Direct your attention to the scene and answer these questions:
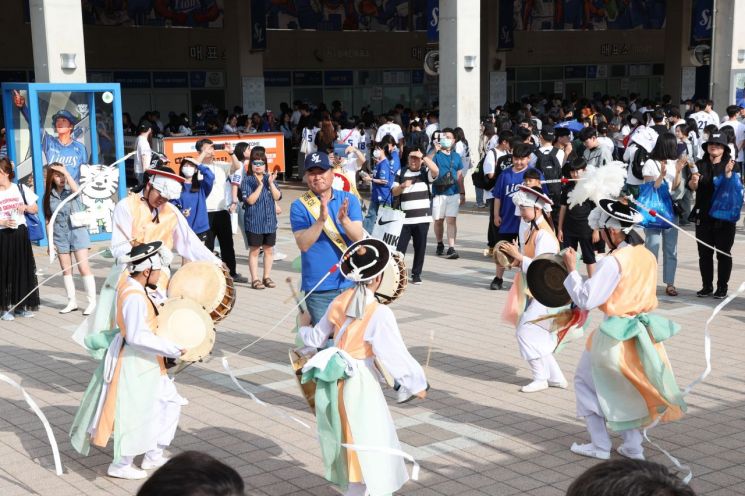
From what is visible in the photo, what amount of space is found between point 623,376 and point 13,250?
688cm

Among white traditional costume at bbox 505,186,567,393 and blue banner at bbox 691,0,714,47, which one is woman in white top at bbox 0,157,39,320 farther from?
blue banner at bbox 691,0,714,47

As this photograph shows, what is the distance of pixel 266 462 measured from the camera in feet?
21.1

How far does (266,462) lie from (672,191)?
746cm

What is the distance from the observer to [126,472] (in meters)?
6.16

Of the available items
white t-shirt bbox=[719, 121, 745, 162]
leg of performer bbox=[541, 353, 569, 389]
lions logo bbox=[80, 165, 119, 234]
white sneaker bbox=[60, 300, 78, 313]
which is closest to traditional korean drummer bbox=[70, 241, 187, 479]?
leg of performer bbox=[541, 353, 569, 389]

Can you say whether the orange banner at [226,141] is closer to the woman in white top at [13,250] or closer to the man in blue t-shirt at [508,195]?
the man in blue t-shirt at [508,195]

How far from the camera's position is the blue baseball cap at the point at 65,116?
48.3ft

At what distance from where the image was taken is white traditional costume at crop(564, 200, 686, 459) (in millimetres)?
6078

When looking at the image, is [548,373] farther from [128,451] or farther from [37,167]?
[37,167]

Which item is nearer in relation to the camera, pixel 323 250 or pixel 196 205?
pixel 323 250

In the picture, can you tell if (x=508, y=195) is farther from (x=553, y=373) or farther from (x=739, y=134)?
(x=739, y=134)

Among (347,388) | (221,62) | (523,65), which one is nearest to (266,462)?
(347,388)

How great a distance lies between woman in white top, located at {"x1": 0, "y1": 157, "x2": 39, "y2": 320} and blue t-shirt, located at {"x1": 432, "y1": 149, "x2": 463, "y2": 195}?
205 inches

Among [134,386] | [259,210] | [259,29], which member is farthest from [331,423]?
[259,29]
